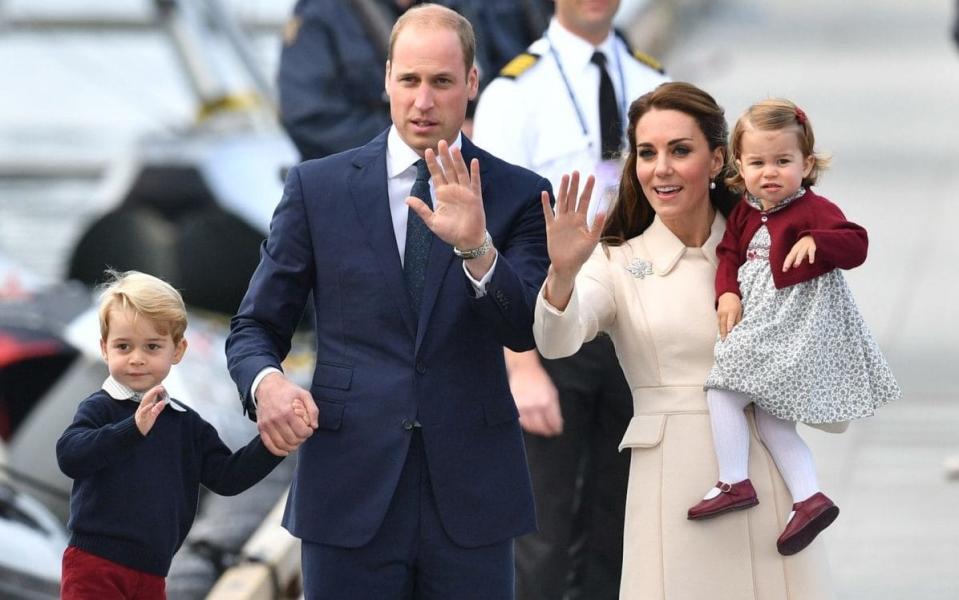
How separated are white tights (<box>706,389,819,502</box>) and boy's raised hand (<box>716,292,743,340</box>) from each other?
13 cm

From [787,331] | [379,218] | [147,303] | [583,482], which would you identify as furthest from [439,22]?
[583,482]

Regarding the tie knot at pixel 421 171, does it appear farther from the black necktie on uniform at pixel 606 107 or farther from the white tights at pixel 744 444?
the black necktie on uniform at pixel 606 107

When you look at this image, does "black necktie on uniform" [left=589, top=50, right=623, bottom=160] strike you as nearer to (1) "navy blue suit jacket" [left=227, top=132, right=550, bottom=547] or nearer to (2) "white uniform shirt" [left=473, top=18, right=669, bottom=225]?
(2) "white uniform shirt" [left=473, top=18, right=669, bottom=225]

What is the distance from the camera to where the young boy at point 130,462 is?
4172 mm

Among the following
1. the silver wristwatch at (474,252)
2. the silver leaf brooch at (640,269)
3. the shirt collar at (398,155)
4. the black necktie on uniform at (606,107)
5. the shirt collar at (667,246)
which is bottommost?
the silver leaf brooch at (640,269)

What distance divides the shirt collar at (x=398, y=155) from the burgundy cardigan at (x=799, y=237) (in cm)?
60

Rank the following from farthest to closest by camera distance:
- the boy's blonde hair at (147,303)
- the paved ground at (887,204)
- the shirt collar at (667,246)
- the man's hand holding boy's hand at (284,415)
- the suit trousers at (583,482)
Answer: the paved ground at (887,204) < the suit trousers at (583,482) < the shirt collar at (667,246) < the boy's blonde hair at (147,303) < the man's hand holding boy's hand at (284,415)

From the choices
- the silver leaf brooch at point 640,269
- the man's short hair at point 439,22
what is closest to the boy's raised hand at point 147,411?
the man's short hair at point 439,22

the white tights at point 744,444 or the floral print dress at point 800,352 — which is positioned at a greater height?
the floral print dress at point 800,352

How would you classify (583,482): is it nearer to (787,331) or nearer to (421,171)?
(787,331)

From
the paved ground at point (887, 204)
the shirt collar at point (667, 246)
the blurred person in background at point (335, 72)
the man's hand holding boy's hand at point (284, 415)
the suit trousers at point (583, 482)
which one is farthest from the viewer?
the paved ground at point (887, 204)

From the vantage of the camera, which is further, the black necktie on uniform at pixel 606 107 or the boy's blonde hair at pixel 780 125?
the black necktie on uniform at pixel 606 107

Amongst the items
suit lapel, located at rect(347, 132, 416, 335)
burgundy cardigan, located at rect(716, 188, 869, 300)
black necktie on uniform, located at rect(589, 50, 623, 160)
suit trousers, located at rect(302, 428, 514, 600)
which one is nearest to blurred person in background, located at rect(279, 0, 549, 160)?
black necktie on uniform, located at rect(589, 50, 623, 160)

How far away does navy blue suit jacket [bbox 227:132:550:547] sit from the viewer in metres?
4.33
